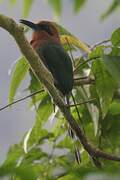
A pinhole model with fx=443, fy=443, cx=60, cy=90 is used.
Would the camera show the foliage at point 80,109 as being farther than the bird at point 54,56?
No

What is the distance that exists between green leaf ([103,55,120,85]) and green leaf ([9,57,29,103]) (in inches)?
10.1

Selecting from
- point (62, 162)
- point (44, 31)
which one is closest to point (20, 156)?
point (62, 162)

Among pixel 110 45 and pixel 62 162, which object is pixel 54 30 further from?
pixel 110 45

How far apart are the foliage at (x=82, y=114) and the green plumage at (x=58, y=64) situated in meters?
0.03

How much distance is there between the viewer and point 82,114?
1034mm

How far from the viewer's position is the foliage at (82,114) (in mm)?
804

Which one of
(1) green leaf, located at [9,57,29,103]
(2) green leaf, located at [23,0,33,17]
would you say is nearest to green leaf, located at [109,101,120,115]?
(1) green leaf, located at [9,57,29,103]

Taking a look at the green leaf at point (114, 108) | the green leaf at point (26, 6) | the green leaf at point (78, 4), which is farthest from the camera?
the green leaf at point (114, 108)

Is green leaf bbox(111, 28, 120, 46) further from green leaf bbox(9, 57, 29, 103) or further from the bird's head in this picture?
the bird's head

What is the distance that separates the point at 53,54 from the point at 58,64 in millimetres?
86

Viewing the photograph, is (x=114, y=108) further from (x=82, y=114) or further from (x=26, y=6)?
(x=26, y=6)

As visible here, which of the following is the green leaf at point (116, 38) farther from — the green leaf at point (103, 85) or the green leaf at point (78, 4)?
the green leaf at point (78, 4)

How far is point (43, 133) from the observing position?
118 centimetres

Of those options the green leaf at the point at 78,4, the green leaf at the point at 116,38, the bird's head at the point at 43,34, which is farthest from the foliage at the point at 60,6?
the bird's head at the point at 43,34
